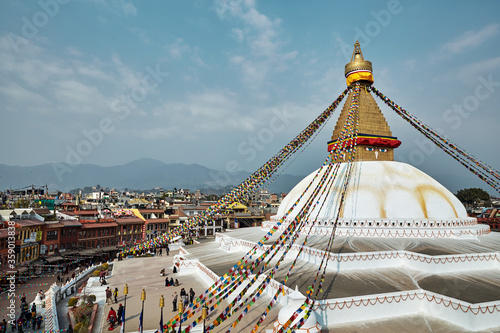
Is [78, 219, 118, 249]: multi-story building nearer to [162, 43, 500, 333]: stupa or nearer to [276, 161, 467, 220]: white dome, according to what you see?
[162, 43, 500, 333]: stupa

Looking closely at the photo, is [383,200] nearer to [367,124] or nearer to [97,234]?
[367,124]

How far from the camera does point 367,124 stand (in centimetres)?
1805

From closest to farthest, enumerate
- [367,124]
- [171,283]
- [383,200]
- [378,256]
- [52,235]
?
1. [378,256]
2. [171,283]
3. [383,200]
4. [367,124]
5. [52,235]

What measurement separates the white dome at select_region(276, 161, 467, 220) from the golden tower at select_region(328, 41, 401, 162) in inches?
54.7

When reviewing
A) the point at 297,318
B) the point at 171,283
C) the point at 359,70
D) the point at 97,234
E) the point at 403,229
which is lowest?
the point at 97,234

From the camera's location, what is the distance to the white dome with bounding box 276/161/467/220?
15.0 metres

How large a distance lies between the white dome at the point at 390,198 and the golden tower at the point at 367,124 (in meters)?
1.39

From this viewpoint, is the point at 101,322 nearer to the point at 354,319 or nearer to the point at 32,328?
the point at 32,328

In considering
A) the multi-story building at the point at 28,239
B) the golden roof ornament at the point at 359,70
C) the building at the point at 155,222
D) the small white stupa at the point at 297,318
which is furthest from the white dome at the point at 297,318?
the building at the point at 155,222

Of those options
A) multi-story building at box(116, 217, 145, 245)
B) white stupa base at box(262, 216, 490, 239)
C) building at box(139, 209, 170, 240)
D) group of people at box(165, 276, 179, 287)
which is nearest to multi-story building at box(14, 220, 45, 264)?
multi-story building at box(116, 217, 145, 245)

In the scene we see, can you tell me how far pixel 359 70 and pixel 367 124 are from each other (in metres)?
3.60

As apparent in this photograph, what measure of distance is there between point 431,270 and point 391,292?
2898 millimetres

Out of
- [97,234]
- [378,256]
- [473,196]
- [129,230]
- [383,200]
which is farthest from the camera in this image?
[473,196]

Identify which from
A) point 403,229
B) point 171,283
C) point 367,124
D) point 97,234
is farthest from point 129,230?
point 403,229
